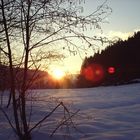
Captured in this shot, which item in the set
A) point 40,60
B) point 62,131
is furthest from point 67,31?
point 62,131

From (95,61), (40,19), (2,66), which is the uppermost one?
(95,61)

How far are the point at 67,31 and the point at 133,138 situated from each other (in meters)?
2.40

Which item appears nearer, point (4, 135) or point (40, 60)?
point (4, 135)

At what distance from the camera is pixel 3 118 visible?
33.7 feet

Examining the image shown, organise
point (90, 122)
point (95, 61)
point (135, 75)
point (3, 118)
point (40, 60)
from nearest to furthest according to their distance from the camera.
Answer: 1. point (40, 60)
2. point (90, 122)
3. point (3, 118)
4. point (135, 75)
5. point (95, 61)

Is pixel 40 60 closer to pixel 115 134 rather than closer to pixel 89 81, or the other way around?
pixel 115 134

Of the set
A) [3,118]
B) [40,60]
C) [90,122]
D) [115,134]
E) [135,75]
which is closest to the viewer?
[115,134]

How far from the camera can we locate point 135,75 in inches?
2194

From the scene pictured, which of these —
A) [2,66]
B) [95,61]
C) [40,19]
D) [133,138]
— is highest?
[95,61]

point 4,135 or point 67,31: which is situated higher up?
point 67,31

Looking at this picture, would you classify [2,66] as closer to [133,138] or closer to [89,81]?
[133,138]

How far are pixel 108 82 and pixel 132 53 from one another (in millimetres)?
5549

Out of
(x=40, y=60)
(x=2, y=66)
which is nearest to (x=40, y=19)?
(x=40, y=60)

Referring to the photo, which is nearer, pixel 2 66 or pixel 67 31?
pixel 67 31
